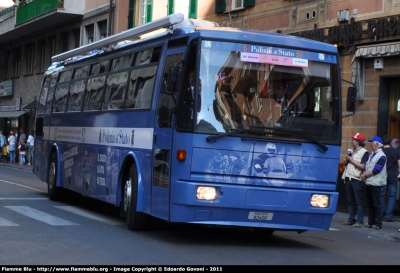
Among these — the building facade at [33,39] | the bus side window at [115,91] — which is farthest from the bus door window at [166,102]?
the building facade at [33,39]

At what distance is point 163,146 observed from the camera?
11.6 m

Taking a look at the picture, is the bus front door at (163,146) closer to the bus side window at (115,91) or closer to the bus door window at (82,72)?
the bus side window at (115,91)

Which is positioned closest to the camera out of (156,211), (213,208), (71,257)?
(71,257)

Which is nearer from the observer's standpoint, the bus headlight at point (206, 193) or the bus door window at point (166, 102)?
the bus headlight at point (206, 193)

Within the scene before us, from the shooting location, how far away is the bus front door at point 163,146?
11336 mm

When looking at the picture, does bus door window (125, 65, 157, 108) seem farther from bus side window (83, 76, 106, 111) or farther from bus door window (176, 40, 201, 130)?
bus side window (83, 76, 106, 111)

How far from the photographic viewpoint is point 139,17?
3591 cm

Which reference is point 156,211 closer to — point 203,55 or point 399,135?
point 203,55

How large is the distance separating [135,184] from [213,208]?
2.10 m

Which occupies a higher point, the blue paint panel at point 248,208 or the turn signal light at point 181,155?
the turn signal light at point 181,155

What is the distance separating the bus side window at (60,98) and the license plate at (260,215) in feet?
26.1

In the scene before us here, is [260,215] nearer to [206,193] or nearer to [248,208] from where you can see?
[248,208]

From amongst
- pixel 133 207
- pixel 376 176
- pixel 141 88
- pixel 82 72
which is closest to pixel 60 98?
pixel 82 72

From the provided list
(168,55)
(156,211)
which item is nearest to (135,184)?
(156,211)
